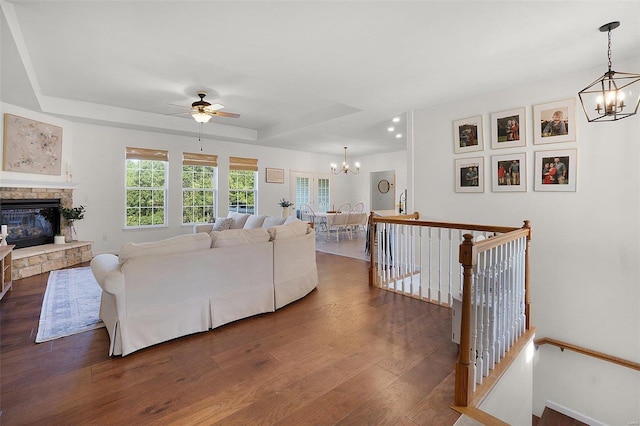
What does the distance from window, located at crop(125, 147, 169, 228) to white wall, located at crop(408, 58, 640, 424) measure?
6333 mm

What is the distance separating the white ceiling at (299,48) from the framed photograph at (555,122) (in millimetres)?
376

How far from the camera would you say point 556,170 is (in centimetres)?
341

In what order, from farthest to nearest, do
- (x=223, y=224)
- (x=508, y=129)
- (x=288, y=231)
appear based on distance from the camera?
(x=223, y=224), (x=508, y=129), (x=288, y=231)

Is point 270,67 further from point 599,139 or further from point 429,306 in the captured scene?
point 599,139

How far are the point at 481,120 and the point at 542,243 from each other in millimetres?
1751

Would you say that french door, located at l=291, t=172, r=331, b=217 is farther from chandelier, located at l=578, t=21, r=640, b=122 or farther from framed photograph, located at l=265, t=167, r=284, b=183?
chandelier, located at l=578, t=21, r=640, b=122

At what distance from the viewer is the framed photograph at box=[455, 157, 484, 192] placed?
4031 mm

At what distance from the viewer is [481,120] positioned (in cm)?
400

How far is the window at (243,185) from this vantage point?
7680 millimetres

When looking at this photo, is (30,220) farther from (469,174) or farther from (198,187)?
(469,174)

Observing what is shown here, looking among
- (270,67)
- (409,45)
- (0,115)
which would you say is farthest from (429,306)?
(0,115)

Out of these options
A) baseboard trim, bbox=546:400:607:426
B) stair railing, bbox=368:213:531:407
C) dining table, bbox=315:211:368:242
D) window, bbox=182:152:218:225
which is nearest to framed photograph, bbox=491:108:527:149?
stair railing, bbox=368:213:531:407

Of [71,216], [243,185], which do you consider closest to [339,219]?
[243,185]

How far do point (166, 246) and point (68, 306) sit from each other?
5.71ft
